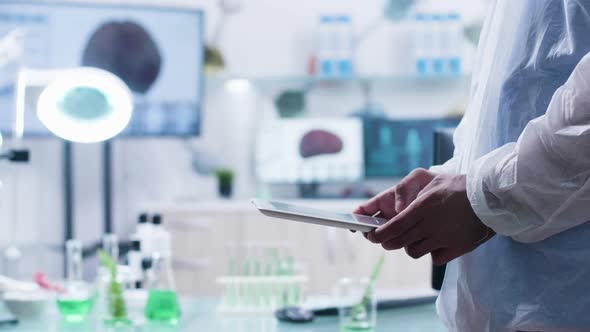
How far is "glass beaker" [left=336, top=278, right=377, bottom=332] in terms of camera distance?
1.69 metres

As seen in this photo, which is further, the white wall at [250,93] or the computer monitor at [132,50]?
the white wall at [250,93]

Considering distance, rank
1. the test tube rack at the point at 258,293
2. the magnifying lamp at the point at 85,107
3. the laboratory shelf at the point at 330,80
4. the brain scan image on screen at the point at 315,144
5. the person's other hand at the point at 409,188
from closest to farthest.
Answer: the person's other hand at the point at 409,188
the magnifying lamp at the point at 85,107
the test tube rack at the point at 258,293
the brain scan image on screen at the point at 315,144
the laboratory shelf at the point at 330,80

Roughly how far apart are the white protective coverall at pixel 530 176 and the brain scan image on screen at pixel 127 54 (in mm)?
2679

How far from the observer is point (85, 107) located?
181cm

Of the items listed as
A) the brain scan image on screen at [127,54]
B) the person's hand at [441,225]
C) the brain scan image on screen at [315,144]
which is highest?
the brain scan image on screen at [127,54]

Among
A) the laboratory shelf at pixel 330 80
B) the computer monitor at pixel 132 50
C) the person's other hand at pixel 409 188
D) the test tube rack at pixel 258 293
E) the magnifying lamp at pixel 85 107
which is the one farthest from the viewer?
the laboratory shelf at pixel 330 80

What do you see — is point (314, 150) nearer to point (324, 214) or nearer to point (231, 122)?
point (231, 122)

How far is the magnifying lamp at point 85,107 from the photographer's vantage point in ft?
5.91

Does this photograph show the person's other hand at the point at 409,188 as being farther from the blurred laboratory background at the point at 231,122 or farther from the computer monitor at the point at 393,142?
the computer monitor at the point at 393,142

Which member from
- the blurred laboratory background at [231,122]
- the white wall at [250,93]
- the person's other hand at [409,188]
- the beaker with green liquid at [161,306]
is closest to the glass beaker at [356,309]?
the beaker with green liquid at [161,306]

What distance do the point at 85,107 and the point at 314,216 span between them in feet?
3.15

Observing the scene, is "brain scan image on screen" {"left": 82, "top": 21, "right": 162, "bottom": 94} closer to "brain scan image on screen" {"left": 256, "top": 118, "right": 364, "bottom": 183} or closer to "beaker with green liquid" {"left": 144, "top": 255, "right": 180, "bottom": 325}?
"brain scan image on screen" {"left": 256, "top": 118, "right": 364, "bottom": 183}

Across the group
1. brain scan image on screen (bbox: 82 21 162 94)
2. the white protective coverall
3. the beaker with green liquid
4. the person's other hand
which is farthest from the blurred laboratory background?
the white protective coverall

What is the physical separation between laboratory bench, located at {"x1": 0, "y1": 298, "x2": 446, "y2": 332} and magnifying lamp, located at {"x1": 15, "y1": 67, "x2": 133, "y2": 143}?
1.44ft
